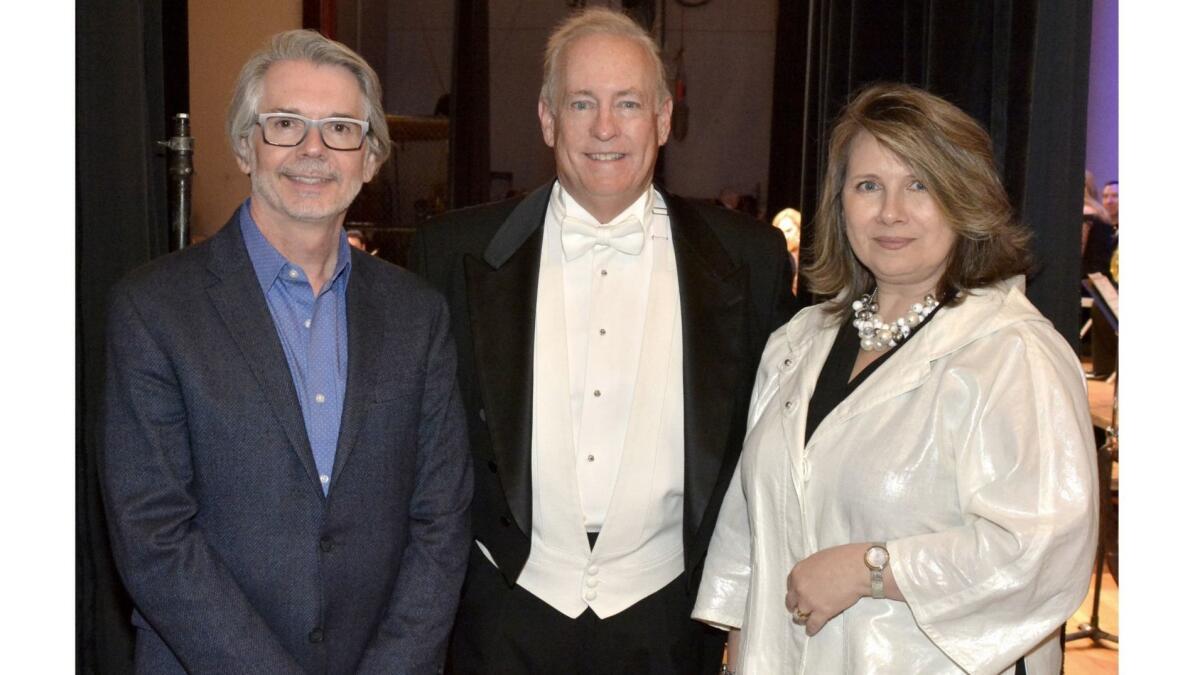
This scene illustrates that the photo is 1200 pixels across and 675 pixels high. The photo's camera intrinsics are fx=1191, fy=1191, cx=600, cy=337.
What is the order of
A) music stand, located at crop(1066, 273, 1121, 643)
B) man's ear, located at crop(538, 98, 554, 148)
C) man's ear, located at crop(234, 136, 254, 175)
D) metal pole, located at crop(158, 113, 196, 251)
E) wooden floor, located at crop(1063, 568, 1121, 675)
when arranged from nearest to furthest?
man's ear, located at crop(234, 136, 254, 175) → man's ear, located at crop(538, 98, 554, 148) → metal pole, located at crop(158, 113, 196, 251) → wooden floor, located at crop(1063, 568, 1121, 675) → music stand, located at crop(1066, 273, 1121, 643)

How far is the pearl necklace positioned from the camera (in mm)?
2113

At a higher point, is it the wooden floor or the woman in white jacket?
the woman in white jacket

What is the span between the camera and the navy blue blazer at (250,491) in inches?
71.4

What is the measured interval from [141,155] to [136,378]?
0.97m

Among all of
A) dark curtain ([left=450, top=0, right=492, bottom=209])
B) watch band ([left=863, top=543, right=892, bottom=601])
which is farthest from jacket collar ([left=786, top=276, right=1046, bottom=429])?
dark curtain ([left=450, top=0, right=492, bottom=209])

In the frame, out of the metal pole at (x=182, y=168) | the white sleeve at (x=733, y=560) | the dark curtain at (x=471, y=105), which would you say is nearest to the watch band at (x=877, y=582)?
the white sleeve at (x=733, y=560)

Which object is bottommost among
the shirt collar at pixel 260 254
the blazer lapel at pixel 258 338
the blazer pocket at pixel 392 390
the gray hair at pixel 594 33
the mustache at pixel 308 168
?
A: the blazer pocket at pixel 392 390

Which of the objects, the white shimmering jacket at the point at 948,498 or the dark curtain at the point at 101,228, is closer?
the white shimmering jacket at the point at 948,498

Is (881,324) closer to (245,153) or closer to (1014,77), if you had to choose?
(1014,77)

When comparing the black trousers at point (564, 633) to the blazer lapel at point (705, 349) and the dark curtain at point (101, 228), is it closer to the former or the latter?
the blazer lapel at point (705, 349)

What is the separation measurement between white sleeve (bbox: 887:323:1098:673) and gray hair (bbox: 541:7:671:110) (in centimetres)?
96

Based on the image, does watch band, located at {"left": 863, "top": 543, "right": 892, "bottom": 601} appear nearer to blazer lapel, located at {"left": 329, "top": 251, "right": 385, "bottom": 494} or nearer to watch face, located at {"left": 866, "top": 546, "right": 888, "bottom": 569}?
watch face, located at {"left": 866, "top": 546, "right": 888, "bottom": 569}

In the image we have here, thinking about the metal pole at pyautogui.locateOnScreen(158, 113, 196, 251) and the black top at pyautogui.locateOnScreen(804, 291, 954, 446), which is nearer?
the black top at pyautogui.locateOnScreen(804, 291, 954, 446)
